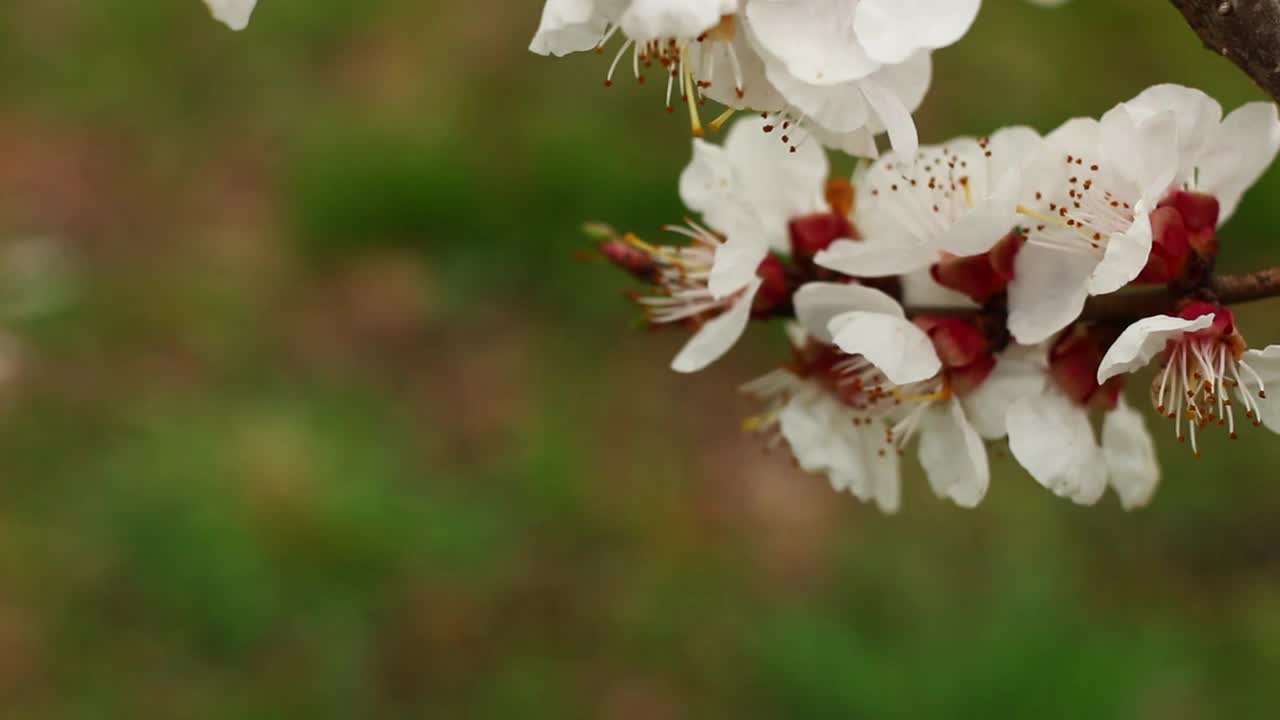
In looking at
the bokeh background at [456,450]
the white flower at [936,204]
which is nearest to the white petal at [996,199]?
the white flower at [936,204]

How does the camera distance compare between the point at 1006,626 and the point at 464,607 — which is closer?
the point at 1006,626

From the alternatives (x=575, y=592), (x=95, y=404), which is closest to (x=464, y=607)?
(x=575, y=592)

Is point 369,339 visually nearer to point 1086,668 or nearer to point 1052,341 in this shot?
point 1086,668

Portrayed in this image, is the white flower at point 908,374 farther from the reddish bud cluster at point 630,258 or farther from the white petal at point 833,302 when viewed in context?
the reddish bud cluster at point 630,258

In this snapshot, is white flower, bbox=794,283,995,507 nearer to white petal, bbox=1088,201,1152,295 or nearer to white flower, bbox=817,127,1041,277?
white flower, bbox=817,127,1041,277

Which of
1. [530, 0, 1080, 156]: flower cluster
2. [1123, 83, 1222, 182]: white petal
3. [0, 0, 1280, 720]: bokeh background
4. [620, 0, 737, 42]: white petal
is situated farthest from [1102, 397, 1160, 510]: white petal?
[0, 0, 1280, 720]: bokeh background

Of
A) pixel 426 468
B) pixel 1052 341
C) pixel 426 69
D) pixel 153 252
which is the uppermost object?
pixel 1052 341
